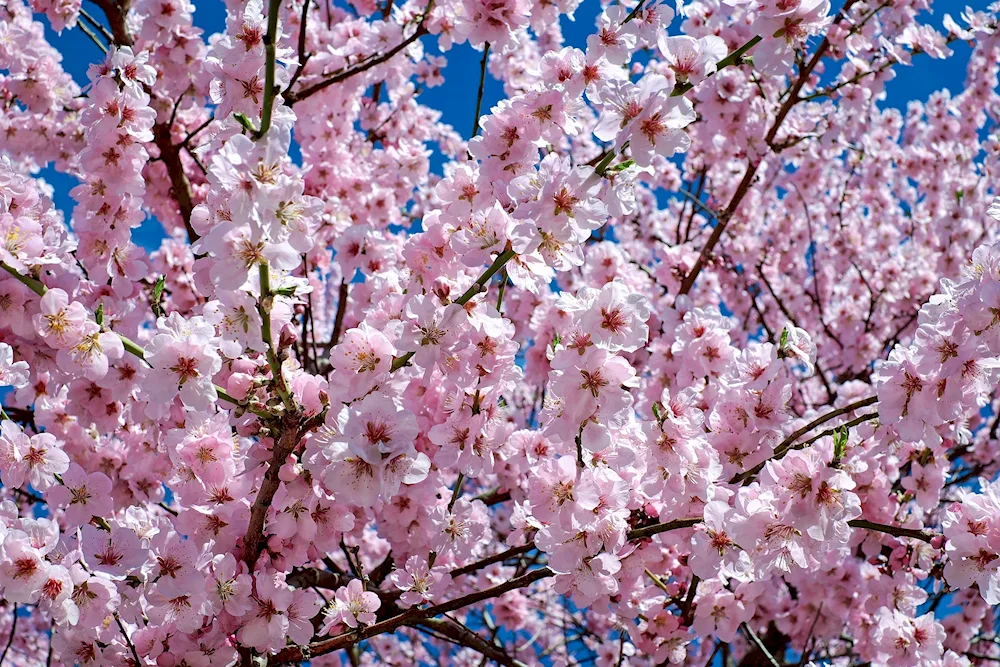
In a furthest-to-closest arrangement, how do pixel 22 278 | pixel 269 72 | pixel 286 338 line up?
pixel 286 338 < pixel 22 278 < pixel 269 72

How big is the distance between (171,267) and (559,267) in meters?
3.41

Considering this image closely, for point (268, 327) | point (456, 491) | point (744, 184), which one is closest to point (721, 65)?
point (268, 327)

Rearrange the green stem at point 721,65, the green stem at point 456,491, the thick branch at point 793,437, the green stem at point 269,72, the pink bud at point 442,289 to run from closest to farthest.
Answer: the green stem at point 269,72 < the green stem at point 721,65 < the pink bud at point 442,289 < the thick branch at point 793,437 < the green stem at point 456,491

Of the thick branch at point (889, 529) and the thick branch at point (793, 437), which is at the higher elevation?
the thick branch at point (793, 437)

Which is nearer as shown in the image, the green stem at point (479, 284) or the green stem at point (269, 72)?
the green stem at point (269, 72)

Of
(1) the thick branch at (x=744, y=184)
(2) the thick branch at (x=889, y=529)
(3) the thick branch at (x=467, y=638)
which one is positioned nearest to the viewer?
(2) the thick branch at (x=889, y=529)

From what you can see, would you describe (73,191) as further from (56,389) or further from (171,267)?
(171,267)

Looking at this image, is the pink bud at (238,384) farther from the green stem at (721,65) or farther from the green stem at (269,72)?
the green stem at (721,65)

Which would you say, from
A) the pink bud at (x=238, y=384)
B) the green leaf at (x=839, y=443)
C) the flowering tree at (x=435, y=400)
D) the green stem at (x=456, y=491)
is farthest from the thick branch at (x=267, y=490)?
the green leaf at (x=839, y=443)

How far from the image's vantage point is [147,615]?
8.13 feet

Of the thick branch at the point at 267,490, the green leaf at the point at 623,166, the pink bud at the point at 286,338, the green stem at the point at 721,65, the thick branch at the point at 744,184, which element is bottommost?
the thick branch at the point at 267,490

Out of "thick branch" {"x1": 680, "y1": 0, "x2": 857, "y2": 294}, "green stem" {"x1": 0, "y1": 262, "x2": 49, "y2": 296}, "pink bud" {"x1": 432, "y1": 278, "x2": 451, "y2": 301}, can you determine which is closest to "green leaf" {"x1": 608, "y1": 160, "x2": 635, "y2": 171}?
"pink bud" {"x1": 432, "y1": 278, "x2": 451, "y2": 301}

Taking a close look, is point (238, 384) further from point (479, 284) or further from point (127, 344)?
point (479, 284)

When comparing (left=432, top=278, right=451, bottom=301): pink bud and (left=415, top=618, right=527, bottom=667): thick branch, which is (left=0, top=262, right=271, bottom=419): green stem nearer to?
(left=432, top=278, right=451, bottom=301): pink bud
